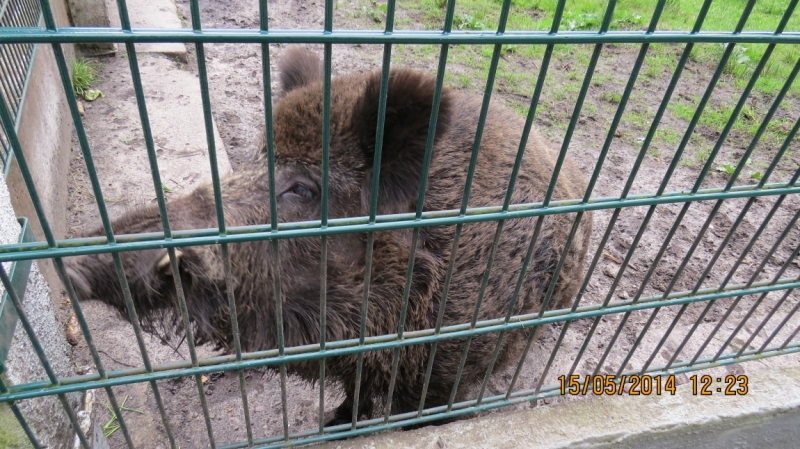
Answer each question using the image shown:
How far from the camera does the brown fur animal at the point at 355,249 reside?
2057mm

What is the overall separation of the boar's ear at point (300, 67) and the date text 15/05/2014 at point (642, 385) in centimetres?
196

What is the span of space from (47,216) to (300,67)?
2.07 metres

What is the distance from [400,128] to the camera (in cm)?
211

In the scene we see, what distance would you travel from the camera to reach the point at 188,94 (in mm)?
5492

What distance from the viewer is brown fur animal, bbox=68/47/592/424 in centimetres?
206

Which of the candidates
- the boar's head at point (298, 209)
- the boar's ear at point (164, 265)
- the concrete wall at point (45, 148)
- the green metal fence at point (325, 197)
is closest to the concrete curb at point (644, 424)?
the green metal fence at point (325, 197)

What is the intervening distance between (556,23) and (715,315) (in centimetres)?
349

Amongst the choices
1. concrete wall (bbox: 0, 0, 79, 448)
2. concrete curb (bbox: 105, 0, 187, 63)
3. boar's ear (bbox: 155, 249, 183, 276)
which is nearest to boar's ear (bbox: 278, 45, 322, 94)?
boar's ear (bbox: 155, 249, 183, 276)

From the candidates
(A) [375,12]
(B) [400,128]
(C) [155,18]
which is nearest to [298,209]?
(B) [400,128]

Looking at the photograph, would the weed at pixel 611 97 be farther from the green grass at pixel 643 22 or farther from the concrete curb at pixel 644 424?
the concrete curb at pixel 644 424

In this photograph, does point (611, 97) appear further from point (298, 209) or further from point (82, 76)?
point (82, 76)

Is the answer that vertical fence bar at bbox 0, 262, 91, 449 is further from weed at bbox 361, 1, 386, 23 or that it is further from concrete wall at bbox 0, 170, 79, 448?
weed at bbox 361, 1, 386, 23

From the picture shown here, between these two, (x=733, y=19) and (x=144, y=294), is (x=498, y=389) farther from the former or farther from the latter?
(x=733, y=19)

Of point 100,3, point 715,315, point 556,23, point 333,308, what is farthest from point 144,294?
point 100,3
